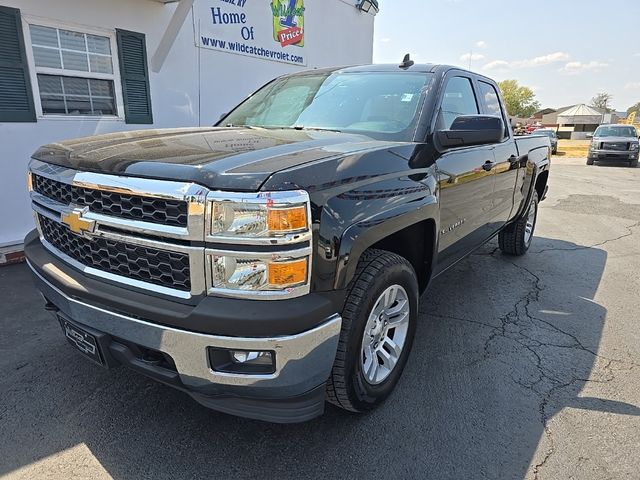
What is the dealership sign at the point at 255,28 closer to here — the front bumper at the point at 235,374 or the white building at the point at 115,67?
the white building at the point at 115,67

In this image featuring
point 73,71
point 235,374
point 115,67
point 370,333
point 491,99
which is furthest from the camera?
point 115,67

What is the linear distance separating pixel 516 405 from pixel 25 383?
297cm

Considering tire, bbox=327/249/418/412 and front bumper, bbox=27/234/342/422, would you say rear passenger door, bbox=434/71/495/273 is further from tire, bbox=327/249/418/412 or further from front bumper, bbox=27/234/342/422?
front bumper, bbox=27/234/342/422

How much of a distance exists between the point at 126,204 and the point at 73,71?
459 centimetres

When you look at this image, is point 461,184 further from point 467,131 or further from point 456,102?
point 456,102

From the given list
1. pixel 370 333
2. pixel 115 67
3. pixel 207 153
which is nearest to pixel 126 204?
pixel 207 153

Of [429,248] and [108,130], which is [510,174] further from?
[108,130]

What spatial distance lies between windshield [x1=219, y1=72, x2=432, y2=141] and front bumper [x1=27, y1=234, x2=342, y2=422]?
→ 150 cm

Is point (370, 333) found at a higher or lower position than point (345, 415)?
higher

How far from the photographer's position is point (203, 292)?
5.89 feet

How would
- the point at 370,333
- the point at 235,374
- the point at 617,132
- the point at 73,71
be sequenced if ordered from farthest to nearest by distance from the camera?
the point at 617,132 → the point at 73,71 → the point at 370,333 → the point at 235,374

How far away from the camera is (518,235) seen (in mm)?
5535

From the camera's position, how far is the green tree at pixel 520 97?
291ft

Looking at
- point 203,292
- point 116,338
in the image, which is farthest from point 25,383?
point 203,292
